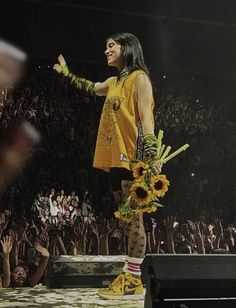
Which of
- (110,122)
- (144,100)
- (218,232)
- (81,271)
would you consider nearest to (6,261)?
(81,271)

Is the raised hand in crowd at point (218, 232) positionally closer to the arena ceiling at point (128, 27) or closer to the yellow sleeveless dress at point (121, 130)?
the arena ceiling at point (128, 27)

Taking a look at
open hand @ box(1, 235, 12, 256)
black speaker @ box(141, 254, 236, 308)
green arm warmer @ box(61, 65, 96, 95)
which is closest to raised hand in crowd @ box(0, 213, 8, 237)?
open hand @ box(1, 235, 12, 256)

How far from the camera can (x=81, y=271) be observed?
2812 millimetres

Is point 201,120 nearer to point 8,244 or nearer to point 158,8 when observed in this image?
point 158,8

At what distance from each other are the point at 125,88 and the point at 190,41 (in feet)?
9.53

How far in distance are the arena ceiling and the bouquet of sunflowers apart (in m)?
2.77

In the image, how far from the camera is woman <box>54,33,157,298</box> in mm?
2545

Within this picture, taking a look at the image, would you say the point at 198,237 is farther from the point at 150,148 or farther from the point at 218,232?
the point at 150,148

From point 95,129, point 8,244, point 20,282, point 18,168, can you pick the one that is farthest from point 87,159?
Result: point 20,282

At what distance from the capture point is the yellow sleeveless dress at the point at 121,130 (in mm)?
2666

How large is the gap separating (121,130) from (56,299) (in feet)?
3.39

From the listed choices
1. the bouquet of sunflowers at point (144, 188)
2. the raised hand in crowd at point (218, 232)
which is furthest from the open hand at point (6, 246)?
the raised hand in crowd at point (218, 232)

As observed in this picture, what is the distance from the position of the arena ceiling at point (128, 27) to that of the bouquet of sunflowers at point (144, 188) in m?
2.77

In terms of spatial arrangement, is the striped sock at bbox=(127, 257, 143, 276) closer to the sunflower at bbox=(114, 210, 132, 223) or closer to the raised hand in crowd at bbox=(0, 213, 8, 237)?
the sunflower at bbox=(114, 210, 132, 223)
